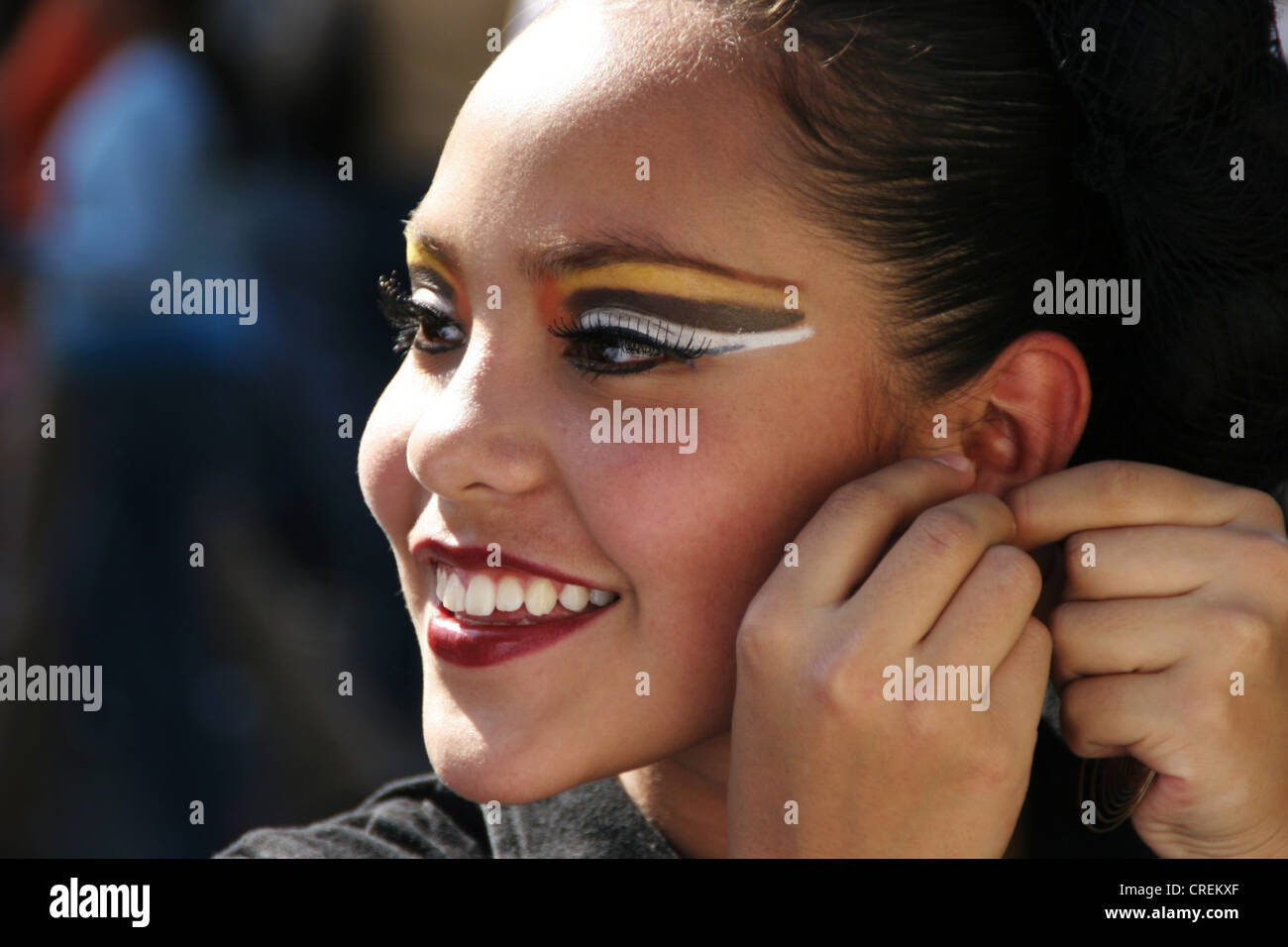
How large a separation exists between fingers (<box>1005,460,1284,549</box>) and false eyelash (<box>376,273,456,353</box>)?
0.83m

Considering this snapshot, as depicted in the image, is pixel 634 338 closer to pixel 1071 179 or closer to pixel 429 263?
pixel 429 263

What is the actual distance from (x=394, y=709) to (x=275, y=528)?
527 millimetres

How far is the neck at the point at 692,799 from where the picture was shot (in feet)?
6.54

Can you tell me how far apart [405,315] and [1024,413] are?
3.01 feet

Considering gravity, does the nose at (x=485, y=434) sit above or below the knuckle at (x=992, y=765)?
above

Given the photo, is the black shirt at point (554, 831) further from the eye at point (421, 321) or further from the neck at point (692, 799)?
the eye at point (421, 321)

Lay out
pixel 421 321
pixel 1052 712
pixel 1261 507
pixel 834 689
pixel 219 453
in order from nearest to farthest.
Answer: pixel 834 689 < pixel 1261 507 < pixel 421 321 < pixel 1052 712 < pixel 219 453

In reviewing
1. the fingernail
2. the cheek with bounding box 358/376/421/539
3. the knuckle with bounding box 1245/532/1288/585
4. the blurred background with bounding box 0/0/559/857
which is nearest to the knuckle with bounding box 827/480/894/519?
the fingernail

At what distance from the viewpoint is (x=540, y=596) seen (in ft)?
5.76

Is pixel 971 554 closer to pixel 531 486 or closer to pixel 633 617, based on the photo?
pixel 633 617

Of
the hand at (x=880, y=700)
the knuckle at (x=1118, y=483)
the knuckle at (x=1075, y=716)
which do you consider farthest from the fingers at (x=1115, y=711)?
the knuckle at (x=1118, y=483)

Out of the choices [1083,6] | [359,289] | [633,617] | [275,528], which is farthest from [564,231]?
[275,528]

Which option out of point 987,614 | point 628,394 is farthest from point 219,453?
point 987,614

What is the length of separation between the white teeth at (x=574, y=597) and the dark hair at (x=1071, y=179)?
517 millimetres
